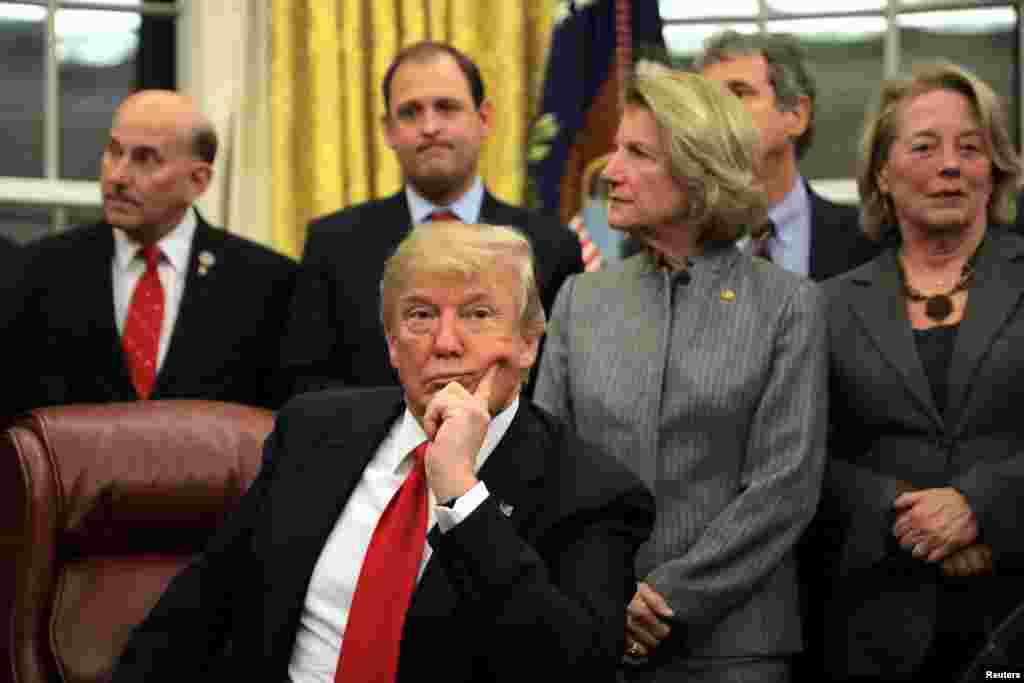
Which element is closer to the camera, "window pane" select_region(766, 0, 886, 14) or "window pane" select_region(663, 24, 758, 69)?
"window pane" select_region(766, 0, 886, 14)

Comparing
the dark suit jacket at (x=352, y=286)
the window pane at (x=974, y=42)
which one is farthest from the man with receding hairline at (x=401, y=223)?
the window pane at (x=974, y=42)

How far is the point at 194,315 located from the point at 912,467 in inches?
70.7

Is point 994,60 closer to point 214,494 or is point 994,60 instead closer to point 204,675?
point 214,494

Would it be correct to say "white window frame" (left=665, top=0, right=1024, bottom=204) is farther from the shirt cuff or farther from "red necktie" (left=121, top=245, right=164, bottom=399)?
the shirt cuff

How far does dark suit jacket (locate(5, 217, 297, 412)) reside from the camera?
13.7ft

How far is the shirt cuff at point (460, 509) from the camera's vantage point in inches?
97.5

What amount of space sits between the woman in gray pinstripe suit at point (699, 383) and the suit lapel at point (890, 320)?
0.15 meters

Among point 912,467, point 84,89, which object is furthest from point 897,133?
point 84,89

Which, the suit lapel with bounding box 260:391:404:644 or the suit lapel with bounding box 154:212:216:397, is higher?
the suit lapel with bounding box 154:212:216:397

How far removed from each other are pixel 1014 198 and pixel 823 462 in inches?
28.7

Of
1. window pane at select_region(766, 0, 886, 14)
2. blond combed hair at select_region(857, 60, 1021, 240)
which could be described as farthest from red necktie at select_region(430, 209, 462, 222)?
window pane at select_region(766, 0, 886, 14)

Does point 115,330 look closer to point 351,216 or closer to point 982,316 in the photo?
point 351,216

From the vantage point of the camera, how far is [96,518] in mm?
3107

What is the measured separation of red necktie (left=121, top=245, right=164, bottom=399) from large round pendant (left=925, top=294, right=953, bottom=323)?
1.81 metres
